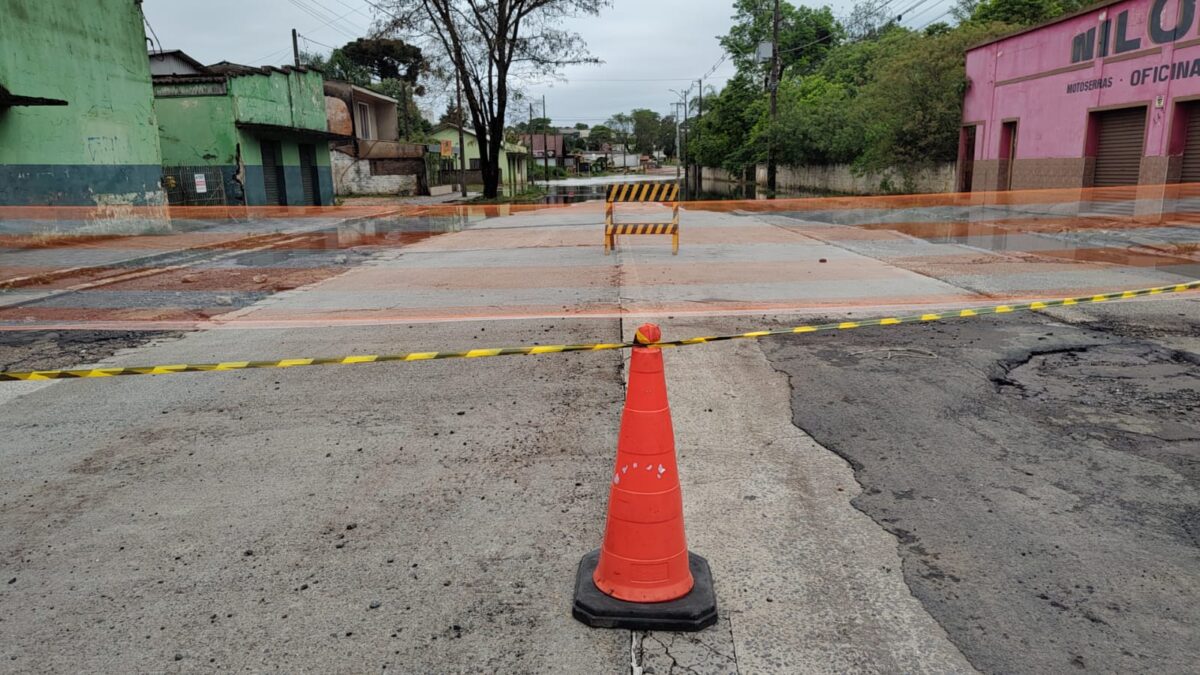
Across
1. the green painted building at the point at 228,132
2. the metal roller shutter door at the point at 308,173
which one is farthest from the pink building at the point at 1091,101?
the metal roller shutter door at the point at 308,173

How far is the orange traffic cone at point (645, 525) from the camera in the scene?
302cm

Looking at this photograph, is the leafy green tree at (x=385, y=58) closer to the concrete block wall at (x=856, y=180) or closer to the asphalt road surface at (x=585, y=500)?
the concrete block wall at (x=856, y=180)

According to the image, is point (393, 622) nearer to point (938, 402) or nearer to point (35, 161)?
point (938, 402)

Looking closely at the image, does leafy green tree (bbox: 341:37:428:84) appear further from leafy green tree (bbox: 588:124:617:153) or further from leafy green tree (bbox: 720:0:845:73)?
leafy green tree (bbox: 588:124:617:153)

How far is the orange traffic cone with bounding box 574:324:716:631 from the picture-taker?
9.90 feet

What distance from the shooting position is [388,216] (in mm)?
29219

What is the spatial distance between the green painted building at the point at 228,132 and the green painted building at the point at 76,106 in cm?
412

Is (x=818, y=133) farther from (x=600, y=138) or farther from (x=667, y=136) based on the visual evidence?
(x=600, y=138)

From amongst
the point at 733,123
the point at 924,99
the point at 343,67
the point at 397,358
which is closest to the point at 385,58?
the point at 343,67

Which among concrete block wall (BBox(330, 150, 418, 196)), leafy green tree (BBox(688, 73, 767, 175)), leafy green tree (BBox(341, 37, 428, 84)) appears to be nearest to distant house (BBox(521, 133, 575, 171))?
leafy green tree (BBox(341, 37, 428, 84))

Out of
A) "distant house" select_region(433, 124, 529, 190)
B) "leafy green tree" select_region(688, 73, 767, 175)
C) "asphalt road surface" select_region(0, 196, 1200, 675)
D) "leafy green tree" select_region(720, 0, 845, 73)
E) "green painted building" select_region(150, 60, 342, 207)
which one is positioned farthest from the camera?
"leafy green tree" select_region(720, 0, 845, 73)

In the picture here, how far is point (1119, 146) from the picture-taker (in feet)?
68.6

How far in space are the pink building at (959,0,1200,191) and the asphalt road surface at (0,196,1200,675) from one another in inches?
548

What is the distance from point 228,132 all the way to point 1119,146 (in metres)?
26.2
